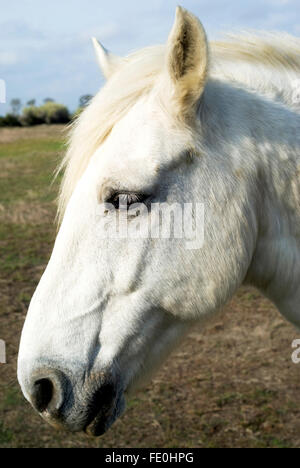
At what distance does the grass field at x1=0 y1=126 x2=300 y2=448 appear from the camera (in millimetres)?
3822

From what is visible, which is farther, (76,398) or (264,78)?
(264,78)

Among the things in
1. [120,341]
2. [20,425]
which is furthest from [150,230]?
[20,425]

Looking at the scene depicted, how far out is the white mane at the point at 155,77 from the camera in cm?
185

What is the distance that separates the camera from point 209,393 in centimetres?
439

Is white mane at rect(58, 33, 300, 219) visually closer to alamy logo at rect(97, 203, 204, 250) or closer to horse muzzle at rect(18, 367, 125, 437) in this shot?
alamy logo at rect(97, 203, 204, 250)

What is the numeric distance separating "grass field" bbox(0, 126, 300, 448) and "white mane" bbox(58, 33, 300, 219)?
0.56 m

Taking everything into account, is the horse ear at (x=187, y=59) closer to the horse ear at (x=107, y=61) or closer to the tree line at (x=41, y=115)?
the horse ear at (x=107, y=61)

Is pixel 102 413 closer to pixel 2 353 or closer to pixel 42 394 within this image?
pixel 42 394

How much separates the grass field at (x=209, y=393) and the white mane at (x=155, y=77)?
56cm

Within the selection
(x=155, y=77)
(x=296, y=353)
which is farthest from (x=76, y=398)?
(x=296, y=353)

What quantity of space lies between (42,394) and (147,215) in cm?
71

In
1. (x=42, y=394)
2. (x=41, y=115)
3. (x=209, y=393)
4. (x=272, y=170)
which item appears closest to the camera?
(x=42, y=394)

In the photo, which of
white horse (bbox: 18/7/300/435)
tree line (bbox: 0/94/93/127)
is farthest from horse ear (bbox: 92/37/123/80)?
tree line (bbox: 0/94/93/127)
